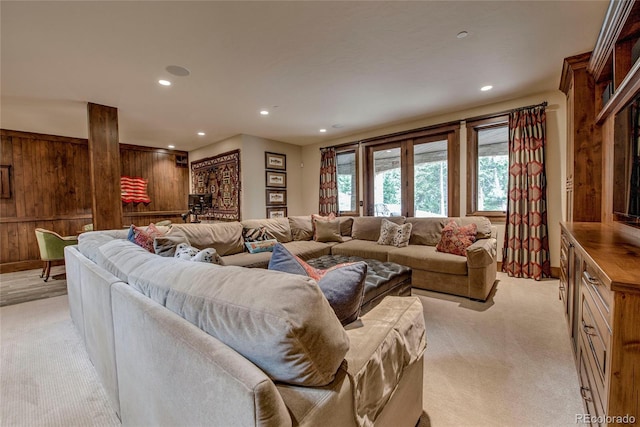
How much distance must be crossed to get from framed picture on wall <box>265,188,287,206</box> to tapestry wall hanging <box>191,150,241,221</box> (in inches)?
25.7

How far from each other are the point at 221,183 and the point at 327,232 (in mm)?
3068

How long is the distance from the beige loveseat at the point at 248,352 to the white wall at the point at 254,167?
434 centimetres

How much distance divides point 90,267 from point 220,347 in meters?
1.43

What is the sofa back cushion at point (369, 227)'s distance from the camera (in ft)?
14.0

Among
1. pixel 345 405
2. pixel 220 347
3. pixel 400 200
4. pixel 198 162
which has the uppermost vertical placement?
pixel 198 162

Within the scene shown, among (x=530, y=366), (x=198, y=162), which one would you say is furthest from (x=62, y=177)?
(x=530, y=366)

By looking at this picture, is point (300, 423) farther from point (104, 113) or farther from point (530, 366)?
point (104, 113)

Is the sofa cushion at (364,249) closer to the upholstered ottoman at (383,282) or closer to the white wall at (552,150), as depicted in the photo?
the upholstered ottoman at (383,282)

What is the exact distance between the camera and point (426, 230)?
3.90 m

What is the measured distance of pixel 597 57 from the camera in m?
2.50

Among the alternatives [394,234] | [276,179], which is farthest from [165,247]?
[276,179]

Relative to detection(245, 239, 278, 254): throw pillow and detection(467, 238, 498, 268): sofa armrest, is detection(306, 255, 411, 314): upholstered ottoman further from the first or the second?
detection(245, 239, 278, 254): throw pillow

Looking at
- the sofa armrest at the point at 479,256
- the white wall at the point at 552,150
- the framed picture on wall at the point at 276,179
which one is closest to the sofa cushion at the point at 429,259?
the sofa armrest at the point at 479,256

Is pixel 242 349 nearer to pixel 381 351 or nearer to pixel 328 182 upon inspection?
pixel 381 351
